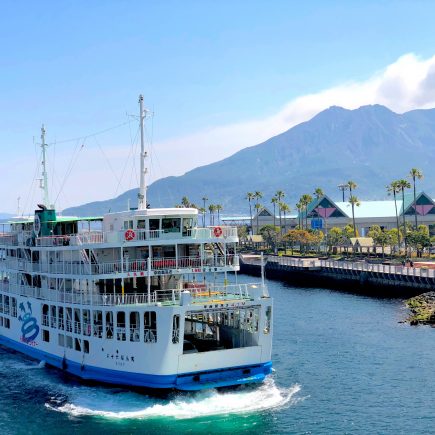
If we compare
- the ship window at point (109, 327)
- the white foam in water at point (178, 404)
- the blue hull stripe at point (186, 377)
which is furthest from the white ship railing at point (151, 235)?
the white foam in water at point (178, 404)

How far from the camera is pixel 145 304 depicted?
115ft

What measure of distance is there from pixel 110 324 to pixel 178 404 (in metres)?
5.63

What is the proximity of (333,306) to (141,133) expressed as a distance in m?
37.1

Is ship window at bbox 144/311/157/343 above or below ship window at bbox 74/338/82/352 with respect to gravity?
above

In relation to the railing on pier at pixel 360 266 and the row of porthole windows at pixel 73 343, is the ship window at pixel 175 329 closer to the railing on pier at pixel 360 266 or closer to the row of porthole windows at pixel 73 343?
the row of porthole windows at pixel 73 343

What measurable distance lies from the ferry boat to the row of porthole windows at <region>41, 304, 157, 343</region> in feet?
0.18

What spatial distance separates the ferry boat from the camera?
111 feet

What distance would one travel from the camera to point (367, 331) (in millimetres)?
53719

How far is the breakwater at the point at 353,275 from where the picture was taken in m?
77.4

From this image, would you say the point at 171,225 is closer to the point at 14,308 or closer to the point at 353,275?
the point at 14,308

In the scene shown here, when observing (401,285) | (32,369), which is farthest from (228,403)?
(401,285)

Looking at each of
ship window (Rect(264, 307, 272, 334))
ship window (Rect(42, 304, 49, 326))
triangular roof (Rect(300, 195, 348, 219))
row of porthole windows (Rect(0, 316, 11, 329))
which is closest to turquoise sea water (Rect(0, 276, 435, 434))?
row of porthole windows (Rect(0, 316, 11, 329))

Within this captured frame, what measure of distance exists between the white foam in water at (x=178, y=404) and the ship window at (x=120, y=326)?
2.98 meters

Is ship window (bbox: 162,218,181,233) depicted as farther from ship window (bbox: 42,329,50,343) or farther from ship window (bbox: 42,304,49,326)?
ship window (bbox: 42,329,50,343)
